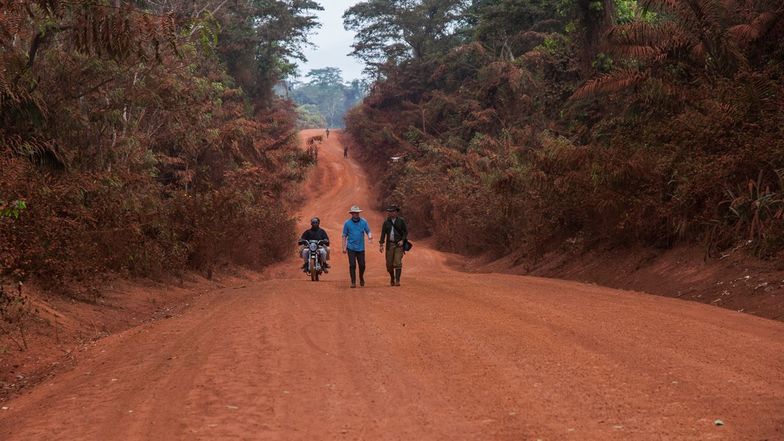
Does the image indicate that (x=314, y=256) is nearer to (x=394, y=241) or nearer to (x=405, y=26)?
(x=394, y=241)

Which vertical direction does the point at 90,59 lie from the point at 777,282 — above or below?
above

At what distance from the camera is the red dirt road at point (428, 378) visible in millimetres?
5512

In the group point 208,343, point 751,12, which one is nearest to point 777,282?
point 751,12

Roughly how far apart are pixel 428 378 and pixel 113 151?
52.2ft

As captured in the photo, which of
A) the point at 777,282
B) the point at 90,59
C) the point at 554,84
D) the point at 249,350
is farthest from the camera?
the point at 554,84

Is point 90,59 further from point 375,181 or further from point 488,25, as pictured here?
point 375,181

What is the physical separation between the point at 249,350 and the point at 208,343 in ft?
3.02

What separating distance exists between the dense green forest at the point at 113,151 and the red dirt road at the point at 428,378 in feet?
9.97

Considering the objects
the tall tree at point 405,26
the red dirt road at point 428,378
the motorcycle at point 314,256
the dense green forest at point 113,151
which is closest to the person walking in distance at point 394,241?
the motorcycle at point 314,256

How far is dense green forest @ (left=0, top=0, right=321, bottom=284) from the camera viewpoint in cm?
1083

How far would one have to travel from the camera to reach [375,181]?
69.2 m

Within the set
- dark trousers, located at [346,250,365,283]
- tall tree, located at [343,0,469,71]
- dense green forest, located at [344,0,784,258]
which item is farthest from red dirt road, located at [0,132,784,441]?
tall tree, located at [343,0,469,71]

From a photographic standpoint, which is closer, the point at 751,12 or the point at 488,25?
the point at 751,12

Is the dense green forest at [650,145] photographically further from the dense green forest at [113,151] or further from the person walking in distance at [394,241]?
the dense green forest at [113,151]
